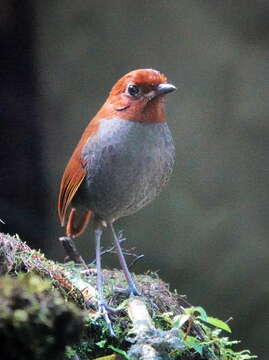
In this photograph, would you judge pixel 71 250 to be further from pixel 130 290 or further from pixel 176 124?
pixel 176 124

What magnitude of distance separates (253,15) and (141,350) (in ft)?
10.5

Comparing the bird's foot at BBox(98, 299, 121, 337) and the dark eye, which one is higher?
the dark eye

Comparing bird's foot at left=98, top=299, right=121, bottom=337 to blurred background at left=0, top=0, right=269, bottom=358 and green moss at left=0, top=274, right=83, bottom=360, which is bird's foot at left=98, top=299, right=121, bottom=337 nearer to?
green moss at left=0, top=274, right=83, bottom=360

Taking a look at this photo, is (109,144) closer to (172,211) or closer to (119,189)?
(119,189)

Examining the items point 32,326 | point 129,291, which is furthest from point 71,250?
point 32,326

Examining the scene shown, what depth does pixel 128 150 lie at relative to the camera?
2.80m

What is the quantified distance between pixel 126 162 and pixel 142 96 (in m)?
0.29

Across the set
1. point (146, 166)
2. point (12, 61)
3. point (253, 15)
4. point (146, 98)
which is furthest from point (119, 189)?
point (253, 15)

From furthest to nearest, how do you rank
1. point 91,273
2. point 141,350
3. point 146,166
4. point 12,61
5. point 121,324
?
point 12,61, point 91,273, point 146,166, point 121,324, point 141,350

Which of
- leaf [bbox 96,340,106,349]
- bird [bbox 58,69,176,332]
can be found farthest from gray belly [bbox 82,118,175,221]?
leaf [bbox 96,340,106,349]

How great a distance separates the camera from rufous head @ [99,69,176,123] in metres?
2.81

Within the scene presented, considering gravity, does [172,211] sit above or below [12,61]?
below

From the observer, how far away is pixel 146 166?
282 cm

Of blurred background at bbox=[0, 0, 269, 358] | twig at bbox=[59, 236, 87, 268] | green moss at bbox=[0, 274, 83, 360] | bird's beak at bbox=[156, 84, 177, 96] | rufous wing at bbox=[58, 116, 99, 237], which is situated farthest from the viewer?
blurred background at bbox=[0, 0, 269, 358]
